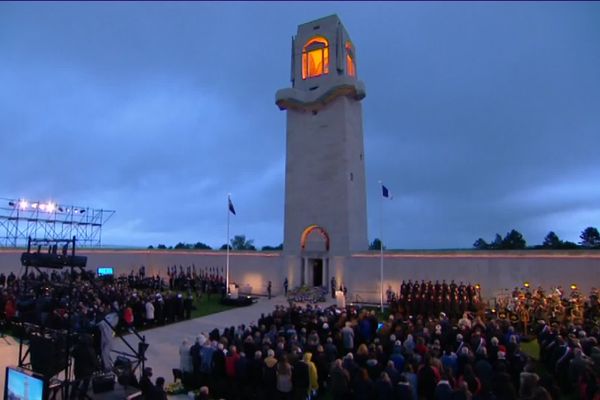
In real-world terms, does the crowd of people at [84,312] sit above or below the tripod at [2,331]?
above

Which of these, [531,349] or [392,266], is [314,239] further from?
[531,349]

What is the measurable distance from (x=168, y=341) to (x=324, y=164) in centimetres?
1858

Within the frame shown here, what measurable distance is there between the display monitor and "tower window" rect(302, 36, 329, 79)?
29.7m

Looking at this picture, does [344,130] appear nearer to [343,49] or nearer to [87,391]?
[343,49]

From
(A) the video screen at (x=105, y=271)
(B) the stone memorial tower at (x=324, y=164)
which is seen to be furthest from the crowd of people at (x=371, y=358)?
(A) the video screen at (x=105, y=271)

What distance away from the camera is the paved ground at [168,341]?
12.1 meters

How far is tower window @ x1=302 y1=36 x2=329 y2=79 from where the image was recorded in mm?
32469

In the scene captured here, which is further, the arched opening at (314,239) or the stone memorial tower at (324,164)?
the arched opening at (314,239)

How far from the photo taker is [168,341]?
51.5ft

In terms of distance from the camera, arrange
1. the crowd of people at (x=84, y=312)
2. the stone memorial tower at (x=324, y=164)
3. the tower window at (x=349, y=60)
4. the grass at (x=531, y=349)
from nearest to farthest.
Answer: the crowd of people at (x=84, y=312), the grass at (x=531, y=349), the stone memorial tower at (x=324, y=164), the tower window at (x=349, y=60)

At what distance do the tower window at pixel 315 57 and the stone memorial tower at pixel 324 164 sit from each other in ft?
0.26

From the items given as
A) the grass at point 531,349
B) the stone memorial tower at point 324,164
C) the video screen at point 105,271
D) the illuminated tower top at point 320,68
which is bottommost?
the grass at point 531,349

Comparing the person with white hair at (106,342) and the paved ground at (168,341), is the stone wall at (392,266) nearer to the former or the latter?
the paved ground at (168,341)

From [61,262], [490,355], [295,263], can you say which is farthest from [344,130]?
[61,262]
